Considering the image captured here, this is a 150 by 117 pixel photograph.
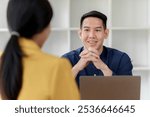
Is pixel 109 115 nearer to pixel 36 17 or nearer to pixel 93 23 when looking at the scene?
pixel 36 17

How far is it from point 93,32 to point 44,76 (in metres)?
0.89

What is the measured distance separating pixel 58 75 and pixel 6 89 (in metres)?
0.13

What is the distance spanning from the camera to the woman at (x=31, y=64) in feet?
2.31

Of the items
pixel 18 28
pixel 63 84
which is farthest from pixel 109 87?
pixel 18 28

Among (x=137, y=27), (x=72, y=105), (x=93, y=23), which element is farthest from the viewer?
(x=137, y=27)

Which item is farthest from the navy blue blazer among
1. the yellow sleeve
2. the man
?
the yellow sleeve

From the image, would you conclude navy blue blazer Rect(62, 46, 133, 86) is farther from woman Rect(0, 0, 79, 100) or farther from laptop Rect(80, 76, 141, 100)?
woman Rect(0, 0, 79, 100)

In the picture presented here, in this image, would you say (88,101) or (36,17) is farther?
(88,101)

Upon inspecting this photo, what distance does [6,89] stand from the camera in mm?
723

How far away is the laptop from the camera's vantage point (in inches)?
34.6

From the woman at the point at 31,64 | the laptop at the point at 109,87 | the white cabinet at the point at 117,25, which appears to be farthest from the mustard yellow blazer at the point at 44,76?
the white cabinet at the point at 117,25

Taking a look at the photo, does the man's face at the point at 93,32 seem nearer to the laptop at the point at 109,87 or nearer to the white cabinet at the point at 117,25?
the laptop at the point at 109,87

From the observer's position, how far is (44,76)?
27.8 inches

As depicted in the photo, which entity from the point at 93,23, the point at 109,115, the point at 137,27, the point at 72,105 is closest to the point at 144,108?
the point at 109,115
